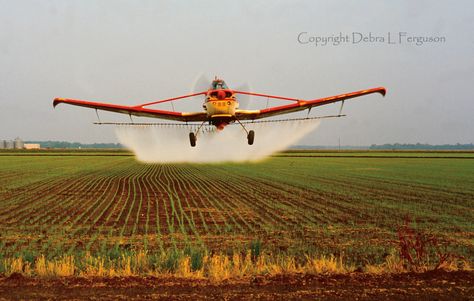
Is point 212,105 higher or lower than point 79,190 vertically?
higher

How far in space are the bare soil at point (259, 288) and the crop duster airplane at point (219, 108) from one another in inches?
620

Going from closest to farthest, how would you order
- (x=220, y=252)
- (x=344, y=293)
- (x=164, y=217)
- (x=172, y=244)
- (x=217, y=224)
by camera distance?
(x=344, y=293), (x=220, y=252), (x=172, y=244), (x=217, y=224), (x=164, y=217)

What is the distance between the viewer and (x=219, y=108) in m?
23.8

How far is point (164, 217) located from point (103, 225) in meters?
2.81

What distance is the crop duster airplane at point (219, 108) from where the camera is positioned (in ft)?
78.3

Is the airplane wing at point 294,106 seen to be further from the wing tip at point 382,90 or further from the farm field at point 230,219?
the farm field at point 230,219

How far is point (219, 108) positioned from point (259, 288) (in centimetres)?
1633

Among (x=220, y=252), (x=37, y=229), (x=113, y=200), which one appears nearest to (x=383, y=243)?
(x=220, y=252)

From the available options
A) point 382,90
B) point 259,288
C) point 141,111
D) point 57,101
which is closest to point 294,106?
point 382,90

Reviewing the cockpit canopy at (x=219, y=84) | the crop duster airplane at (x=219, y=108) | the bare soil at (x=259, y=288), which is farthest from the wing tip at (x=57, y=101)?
the bare soil at (x=259, y=288)

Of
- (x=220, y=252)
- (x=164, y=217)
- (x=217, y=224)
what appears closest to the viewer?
(x=220, y=252)

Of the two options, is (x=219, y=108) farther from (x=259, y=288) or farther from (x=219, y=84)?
(x=259, y=288)

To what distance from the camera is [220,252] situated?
11.6 meters

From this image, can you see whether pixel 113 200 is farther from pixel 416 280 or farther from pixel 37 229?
pixel 416 280
